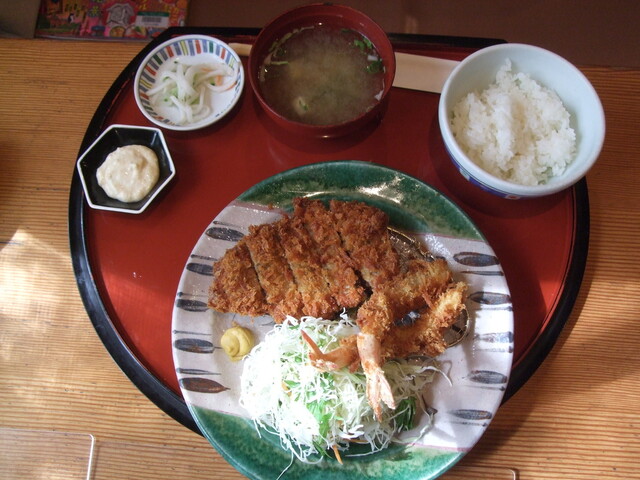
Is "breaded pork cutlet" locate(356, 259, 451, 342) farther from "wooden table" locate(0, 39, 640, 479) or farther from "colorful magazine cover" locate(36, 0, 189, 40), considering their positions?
"colorful magazine cover" locate(36, 0, 189, 40)

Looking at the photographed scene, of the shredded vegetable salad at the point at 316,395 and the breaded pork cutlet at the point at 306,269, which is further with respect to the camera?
the breaded pork cutlet at the point at 306,269

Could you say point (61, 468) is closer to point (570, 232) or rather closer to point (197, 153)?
point (197, 153)

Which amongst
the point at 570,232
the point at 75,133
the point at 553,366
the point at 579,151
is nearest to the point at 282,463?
the point at 553,366

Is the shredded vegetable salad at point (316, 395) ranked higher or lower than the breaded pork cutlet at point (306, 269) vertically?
lower

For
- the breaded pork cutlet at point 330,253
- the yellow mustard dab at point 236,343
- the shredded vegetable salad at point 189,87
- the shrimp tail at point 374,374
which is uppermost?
the shredded vegetable salad at point 189,87

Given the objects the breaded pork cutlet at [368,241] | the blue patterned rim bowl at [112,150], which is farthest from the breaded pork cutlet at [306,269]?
the blue patterned rim bowl at [112,150]

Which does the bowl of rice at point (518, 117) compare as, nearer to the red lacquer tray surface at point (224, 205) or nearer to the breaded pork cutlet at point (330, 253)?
the red lacquer tray surface at point (224, 205)

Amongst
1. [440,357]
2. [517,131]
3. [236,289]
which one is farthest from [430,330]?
[517,131]
